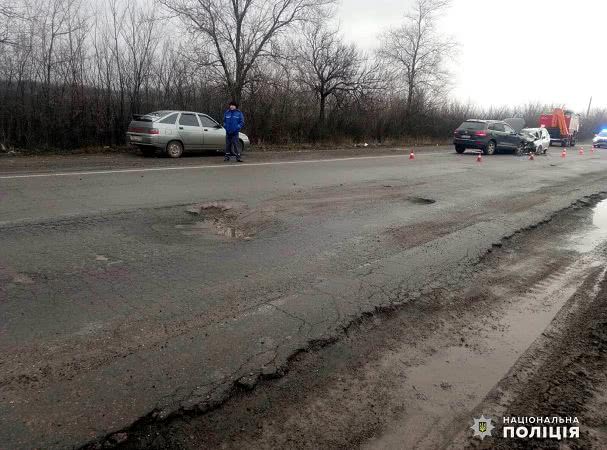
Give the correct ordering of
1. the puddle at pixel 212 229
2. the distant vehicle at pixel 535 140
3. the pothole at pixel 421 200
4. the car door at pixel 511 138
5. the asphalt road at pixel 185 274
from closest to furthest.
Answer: the asphalt road at pixel 185 274 < the puddle at pixel 212 229 < the pothole at pixel 421 200 < the car door at pixel 511 138 < the distant vehicle at pixel 535 140

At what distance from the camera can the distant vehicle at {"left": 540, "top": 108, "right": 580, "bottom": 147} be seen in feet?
123

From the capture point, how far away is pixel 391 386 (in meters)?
2.95

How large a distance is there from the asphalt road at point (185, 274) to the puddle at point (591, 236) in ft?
2.56

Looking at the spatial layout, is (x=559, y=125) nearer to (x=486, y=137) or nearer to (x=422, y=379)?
(x=486, y=137)

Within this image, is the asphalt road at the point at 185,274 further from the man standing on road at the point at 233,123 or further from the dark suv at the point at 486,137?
the dark suv at the point at 486,137

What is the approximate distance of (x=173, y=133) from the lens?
14953 mm

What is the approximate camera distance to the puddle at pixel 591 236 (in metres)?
6.72

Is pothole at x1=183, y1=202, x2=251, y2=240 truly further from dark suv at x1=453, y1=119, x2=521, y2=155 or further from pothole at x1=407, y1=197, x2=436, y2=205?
dark suv at x1=453, y1=119, x2=521, y2=155

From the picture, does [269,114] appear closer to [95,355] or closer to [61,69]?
[61,69]

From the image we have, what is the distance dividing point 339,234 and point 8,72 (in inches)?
591

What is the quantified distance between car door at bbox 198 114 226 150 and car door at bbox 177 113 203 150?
0.20 m

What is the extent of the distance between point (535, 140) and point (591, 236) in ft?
70.4

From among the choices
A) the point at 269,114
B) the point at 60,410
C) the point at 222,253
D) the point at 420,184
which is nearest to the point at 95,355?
the point at 60,410

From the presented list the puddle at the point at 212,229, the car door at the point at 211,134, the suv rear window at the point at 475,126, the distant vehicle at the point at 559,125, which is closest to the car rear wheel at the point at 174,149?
the car door at the point at 211,134
